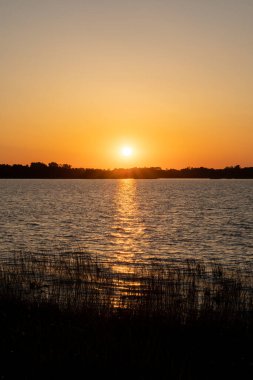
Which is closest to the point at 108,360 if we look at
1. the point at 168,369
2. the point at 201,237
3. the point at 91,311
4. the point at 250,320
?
the point at 168,369

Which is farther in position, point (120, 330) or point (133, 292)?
point (133, 292)

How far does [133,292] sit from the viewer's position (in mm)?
23625

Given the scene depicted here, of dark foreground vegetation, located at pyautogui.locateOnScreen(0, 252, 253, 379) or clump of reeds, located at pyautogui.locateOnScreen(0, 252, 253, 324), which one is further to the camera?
clump of reeds, located at pyautogui.locateOnScreen(0, 252, 253, 324)

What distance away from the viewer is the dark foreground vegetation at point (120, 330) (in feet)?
38.6

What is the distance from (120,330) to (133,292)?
8.14m

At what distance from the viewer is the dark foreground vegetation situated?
38.6 ft

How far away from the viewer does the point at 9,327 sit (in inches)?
578

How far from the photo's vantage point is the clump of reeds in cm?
1806

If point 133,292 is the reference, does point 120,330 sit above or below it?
above

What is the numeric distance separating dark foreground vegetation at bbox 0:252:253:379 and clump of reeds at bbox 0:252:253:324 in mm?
60

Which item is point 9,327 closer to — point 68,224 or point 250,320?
point 250,320

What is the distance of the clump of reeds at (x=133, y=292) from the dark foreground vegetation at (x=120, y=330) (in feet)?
0.20

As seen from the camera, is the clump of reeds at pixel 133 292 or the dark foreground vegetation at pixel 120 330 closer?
the dark foreground vegetation at pixel 120 330

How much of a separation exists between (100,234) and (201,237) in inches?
481
